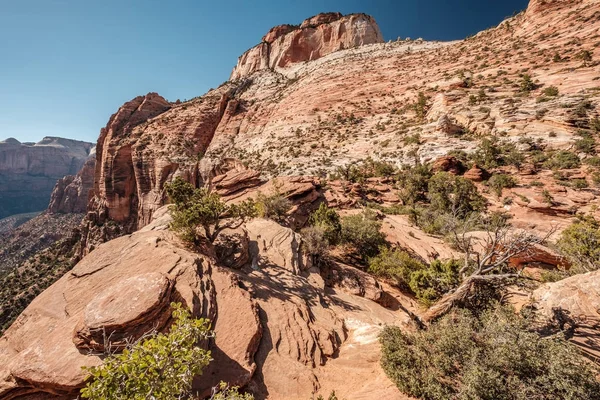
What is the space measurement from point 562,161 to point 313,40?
7431cm

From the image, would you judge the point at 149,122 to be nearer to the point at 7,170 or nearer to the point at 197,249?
the point at 197,249

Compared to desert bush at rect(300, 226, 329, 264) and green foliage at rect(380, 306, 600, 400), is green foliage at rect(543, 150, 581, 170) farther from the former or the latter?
desert bush at rect(300, 226, 329, 264)

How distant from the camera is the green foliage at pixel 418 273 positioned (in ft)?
32.9

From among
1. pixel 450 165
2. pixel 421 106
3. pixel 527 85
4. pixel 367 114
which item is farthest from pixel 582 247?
pixel 367 114

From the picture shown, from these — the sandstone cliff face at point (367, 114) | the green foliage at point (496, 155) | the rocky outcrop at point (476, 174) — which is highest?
the sandstone cliff face at point (367, 114)

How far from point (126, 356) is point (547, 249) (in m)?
18.2

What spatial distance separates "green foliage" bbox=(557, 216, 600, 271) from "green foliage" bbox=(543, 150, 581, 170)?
1175 cm

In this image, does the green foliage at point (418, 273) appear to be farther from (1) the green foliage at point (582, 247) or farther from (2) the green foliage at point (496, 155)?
(2) the green foliage at point (496, 155)

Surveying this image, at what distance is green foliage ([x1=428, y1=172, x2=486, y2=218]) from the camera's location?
2064 centimetres

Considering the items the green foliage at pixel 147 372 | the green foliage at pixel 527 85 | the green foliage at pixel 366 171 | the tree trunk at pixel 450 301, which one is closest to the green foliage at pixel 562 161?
the green foliage at pixel 527 85

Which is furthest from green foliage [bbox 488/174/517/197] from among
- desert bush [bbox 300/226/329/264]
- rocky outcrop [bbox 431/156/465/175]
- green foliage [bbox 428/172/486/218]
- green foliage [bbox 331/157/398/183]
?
desert bush [bbox 300/226/329/264]

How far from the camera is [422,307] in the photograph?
1059 cm

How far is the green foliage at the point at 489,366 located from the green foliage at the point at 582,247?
801 cm

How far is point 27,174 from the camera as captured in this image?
6949 inches
